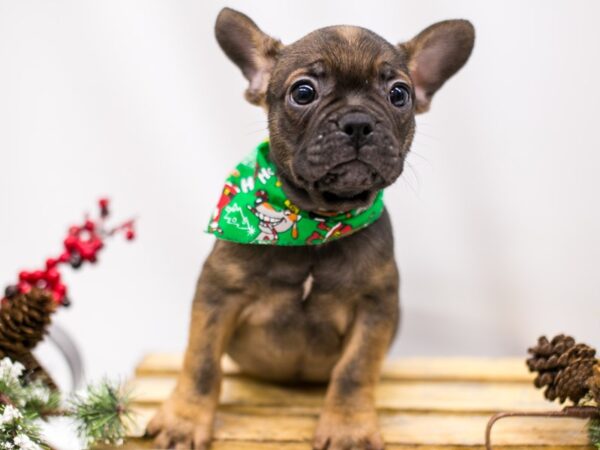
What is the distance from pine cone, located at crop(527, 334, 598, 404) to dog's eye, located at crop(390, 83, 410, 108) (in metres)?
0.72

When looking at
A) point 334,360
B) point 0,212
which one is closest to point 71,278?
point 0,212

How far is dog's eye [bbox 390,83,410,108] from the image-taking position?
227 cm

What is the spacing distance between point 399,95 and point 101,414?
3.56ft

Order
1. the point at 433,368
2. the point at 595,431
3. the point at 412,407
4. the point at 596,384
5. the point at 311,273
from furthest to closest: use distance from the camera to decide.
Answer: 1. the point at 433,368
2. the point at 412,407
3. the point at 311,273
4. the point at 595,431
5. the point at 596,384

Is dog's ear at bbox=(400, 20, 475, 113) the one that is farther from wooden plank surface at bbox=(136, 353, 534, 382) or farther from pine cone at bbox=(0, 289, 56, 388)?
pine cone at bbox=(0, 289, 56, 388)

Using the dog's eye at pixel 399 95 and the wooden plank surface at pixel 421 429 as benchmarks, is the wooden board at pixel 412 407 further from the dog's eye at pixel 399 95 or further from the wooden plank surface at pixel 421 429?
the dog's eye at pixel 399 95

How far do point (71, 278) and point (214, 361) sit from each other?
1.51 metres

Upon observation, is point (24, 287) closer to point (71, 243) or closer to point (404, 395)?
point (71, 243)

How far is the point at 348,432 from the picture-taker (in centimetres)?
238

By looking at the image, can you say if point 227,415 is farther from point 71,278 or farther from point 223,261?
point 71,278

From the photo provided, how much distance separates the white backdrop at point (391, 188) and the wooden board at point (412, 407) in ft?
1.86

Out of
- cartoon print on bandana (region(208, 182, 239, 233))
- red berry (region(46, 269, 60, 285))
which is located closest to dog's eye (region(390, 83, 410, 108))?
cartoon print on bandana (region(208, 182, 239, 233))

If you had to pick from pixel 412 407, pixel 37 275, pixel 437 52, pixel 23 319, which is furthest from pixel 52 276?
pixel 437 52

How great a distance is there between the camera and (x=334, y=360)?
8.46 feet
